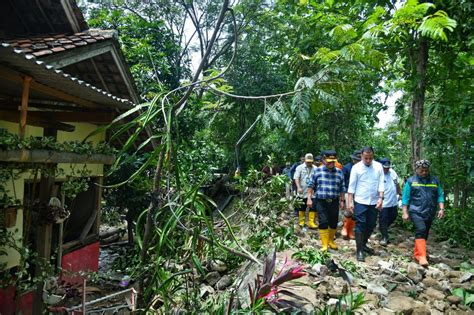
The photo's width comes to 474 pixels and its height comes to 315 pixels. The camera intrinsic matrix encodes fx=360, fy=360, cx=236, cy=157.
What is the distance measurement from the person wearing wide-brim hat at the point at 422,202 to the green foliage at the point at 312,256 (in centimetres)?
154

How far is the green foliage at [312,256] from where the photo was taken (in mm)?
5414

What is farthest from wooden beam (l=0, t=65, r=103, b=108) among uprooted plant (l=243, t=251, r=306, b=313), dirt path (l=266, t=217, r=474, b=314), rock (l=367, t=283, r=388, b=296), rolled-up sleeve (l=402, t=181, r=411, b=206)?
rolled-up sleeve (l=402, t=181, r=411, b=206)

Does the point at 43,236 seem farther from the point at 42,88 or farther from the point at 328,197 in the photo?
the point at 328,197

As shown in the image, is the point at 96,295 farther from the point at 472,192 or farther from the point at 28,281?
the point at 472,192

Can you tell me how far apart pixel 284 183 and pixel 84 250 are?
4576mm

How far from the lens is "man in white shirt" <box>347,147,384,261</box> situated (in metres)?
5.87

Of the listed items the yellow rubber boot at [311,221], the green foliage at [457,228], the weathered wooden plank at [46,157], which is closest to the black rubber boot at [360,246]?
the yellow rubber boot at [311,221]

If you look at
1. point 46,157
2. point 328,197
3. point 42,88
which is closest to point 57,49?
point 42,88

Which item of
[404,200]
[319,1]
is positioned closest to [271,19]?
[319,1]

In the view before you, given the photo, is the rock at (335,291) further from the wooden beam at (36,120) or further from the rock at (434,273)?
the wooden beam at (36,120)

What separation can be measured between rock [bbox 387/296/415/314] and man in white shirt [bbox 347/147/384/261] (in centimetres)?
131

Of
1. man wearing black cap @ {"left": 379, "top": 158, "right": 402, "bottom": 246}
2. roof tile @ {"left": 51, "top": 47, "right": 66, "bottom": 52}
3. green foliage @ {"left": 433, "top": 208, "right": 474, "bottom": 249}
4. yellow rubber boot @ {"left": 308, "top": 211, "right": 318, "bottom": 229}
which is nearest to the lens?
roof tile @ {"left": 51, "top": 47, "right": 66, "bottom": 52}

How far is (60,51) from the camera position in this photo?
465 centimetres

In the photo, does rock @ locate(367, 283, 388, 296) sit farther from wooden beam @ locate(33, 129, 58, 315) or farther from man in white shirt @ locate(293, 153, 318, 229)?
wooden beam @ locate(33, 129, 58, 315)
